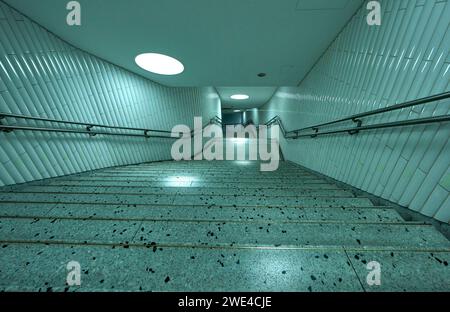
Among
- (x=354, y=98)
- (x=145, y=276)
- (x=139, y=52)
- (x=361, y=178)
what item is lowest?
(x=361, y=178)

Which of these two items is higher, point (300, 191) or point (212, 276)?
point (212, 276)

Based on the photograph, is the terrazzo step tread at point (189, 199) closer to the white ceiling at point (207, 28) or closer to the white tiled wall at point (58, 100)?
the white tiled wall at point (58, 100)

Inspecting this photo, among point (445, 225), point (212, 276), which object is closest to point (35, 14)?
point (212, 276)

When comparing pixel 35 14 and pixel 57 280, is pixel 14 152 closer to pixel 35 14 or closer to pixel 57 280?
pixel 35 14

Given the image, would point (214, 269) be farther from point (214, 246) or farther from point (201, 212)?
point (201, 212)

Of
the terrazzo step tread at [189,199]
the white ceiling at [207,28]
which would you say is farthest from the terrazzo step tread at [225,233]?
the white ceiling at [207,28]

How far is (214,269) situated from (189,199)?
1026 mm

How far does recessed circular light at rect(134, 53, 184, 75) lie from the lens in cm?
439

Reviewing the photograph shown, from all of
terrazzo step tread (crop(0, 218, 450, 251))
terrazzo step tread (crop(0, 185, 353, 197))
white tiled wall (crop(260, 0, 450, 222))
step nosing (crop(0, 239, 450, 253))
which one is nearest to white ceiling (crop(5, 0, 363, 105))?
white tiled wall (crop(260, 0, 450, 222))

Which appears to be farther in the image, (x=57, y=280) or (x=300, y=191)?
(x=300, y=191)

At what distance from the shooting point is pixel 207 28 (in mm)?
2922

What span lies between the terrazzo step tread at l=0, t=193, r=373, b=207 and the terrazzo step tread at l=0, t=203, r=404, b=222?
161mm

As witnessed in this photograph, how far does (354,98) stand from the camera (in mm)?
2705

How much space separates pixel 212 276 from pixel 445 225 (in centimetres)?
183
